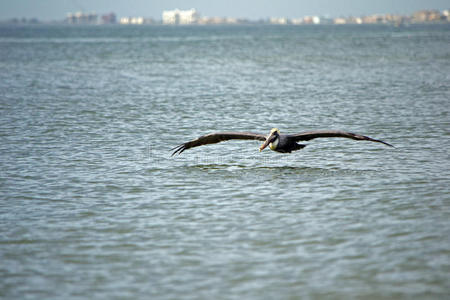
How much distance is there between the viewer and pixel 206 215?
13.5 metres

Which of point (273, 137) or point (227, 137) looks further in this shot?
point (227, 137)

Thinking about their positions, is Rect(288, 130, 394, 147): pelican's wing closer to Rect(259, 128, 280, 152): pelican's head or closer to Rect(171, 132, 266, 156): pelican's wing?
Rect(259, 128, 280, 152): pelican's head

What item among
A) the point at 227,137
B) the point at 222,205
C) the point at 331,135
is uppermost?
the point at 331,135

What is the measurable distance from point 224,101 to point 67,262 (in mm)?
22788

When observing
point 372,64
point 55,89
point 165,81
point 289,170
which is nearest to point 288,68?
point 372,64

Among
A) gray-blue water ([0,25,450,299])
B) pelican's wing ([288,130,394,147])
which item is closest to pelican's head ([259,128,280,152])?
pelican's wing ([288,130,394,147])

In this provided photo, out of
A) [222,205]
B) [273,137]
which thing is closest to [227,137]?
[273,137]

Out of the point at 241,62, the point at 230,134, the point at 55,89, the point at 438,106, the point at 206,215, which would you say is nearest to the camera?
the point at 206,215

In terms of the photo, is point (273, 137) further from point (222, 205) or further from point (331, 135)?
point (222, 205)

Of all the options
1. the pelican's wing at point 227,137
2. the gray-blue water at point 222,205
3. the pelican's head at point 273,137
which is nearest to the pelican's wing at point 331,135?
the pelican's head at point 273,137

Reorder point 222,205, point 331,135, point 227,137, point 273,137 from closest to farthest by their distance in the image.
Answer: point 222,205, point 331,135, point 273,137, point 227,137

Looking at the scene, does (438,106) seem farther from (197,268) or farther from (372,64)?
(372,64)

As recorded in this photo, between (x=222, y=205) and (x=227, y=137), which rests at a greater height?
(x=227, y=137)

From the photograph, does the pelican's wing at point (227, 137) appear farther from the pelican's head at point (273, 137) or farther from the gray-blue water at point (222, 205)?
the gray-blue water at point (222, 205)
